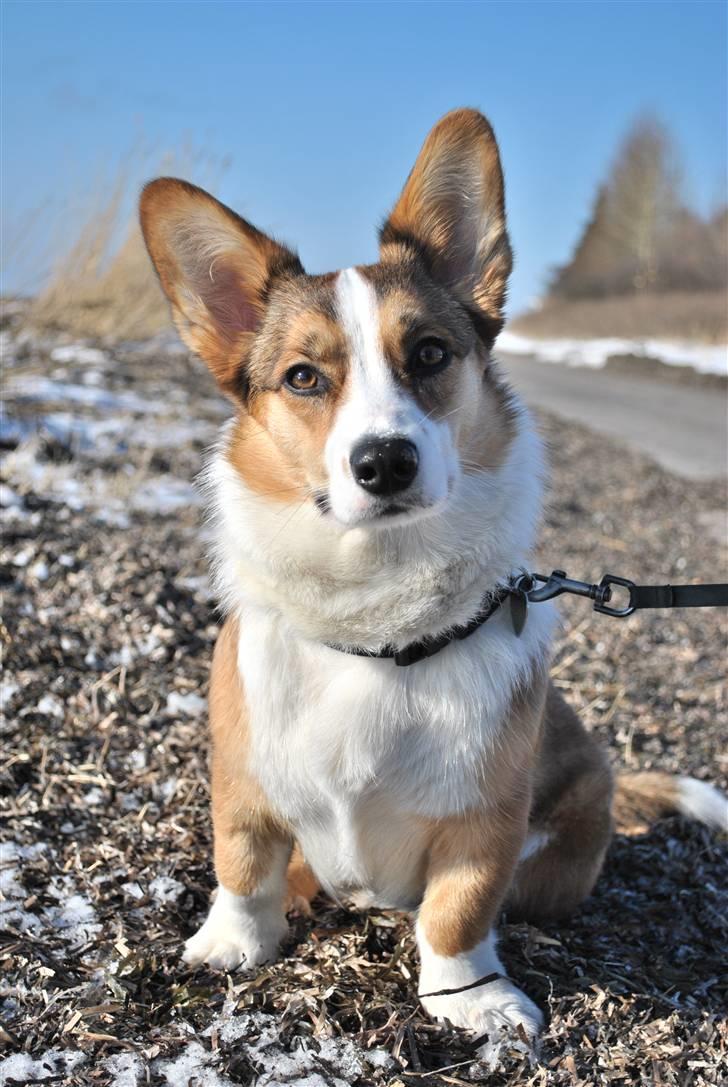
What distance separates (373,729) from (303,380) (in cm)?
95

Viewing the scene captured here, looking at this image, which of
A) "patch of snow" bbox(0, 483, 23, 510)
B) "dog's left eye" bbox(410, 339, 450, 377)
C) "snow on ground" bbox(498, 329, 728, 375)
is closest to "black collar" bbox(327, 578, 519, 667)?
"dog's left eye" bbox(410, 339, 450, 377)

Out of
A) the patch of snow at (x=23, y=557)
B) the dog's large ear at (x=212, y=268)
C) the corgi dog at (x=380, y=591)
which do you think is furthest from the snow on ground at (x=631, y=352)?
the corgi dog at (x=380, y=591)

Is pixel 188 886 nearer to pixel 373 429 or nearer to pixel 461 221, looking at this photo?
pixel 373 429

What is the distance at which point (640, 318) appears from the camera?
1284 inches

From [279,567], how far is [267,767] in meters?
0.52

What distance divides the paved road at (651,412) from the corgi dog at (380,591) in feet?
20.5

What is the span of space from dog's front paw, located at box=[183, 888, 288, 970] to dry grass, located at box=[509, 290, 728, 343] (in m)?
17.3

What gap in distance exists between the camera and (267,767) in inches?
102

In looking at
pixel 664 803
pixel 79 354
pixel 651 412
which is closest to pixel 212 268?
pixel 664 803

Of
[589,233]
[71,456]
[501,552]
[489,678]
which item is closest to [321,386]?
[501,552]

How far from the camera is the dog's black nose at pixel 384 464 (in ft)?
7.60

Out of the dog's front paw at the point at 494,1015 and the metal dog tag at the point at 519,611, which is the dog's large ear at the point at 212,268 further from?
the dog's front paw at the point at 494,1015

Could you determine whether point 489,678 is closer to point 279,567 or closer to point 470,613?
point 470,613

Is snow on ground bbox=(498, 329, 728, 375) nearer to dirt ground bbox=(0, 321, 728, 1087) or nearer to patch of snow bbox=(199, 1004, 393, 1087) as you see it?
dirt ground bbox=(0, 321, 728, 1087)
